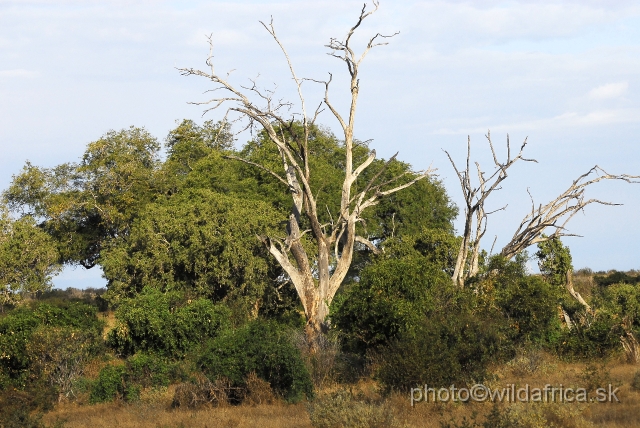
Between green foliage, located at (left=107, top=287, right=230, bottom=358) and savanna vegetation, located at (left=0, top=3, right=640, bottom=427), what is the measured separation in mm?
56

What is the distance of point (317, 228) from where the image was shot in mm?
24969

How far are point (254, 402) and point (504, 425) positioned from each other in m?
6.55

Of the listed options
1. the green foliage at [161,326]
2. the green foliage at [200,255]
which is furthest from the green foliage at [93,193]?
the green foliage at [161,326]

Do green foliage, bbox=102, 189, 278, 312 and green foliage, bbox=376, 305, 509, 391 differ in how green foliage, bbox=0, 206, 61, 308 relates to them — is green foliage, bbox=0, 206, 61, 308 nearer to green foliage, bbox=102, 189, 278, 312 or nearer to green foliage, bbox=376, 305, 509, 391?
green foliage, bbox=102, 189, 278, 312

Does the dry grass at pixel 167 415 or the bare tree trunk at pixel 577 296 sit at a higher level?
the bare tree trunk at pixel 577 296

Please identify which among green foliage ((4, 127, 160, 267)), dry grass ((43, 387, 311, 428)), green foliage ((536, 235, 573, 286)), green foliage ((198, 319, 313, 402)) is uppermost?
green foliage ((4, 127, 160, 267))

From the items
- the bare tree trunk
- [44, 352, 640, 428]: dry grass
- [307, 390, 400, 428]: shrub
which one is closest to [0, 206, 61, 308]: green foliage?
[44, 352, 640, 428]: dry grass

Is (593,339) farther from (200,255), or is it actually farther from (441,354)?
(200,255)

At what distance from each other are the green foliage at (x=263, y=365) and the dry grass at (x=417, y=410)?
0.41 meters

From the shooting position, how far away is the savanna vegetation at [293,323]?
1600 centimetres

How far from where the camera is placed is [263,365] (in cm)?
1753

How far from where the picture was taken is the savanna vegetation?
16000 millimetres

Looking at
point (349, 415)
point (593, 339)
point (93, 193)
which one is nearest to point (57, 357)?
point (349, 415)

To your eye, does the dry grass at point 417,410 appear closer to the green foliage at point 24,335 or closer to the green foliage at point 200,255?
the green foliage at point 24,335
